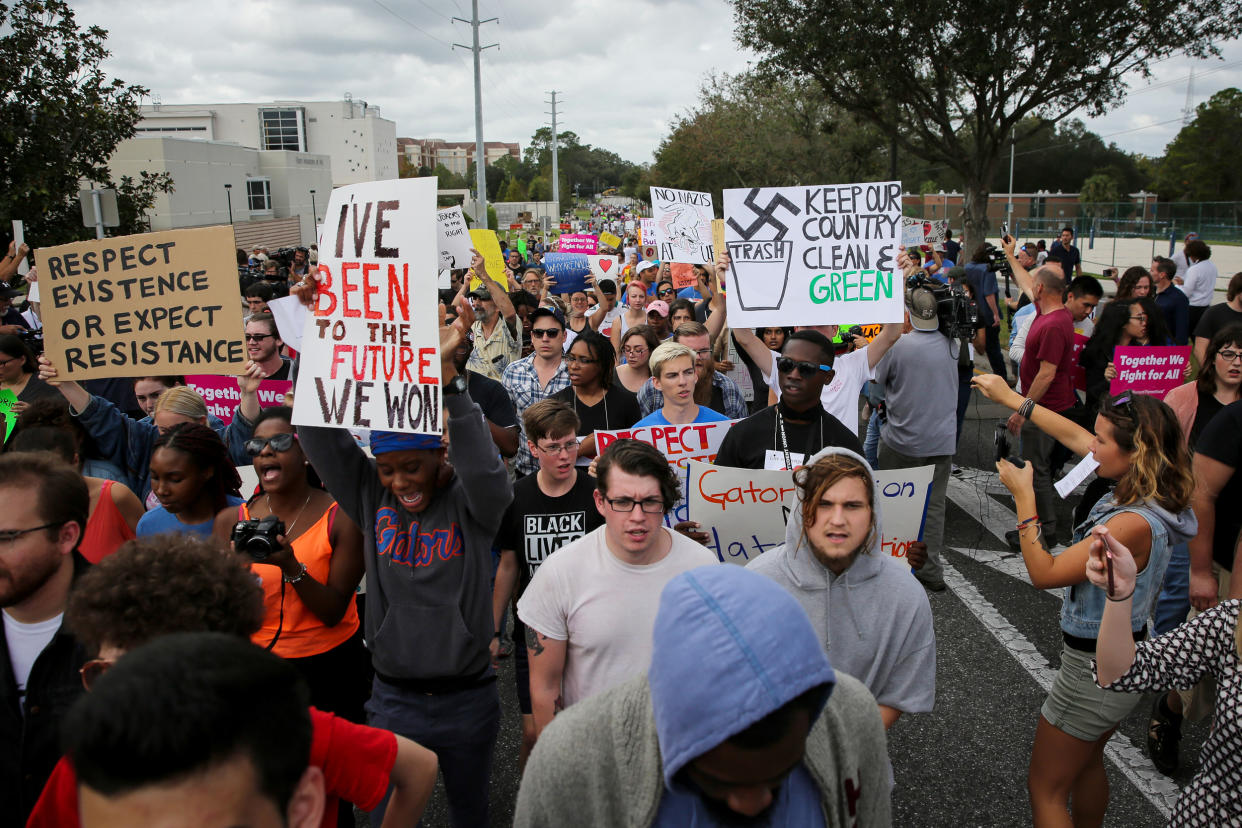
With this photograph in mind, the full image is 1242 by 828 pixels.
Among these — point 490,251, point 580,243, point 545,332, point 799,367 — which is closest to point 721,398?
point 545,332

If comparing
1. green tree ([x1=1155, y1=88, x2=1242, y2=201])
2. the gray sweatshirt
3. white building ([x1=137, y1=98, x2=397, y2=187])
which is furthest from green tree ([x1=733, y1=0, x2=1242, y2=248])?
white building ([x1=137, y1=98, x2=397, y2=187])

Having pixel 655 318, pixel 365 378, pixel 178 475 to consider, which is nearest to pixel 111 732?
pixel 365 378

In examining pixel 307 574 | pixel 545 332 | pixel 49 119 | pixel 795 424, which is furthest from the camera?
pixel 49 119

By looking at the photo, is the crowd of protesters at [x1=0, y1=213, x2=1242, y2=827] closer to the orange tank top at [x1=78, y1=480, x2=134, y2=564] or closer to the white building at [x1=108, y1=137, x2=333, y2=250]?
the orange tank top at [x1=78, y1=480, x2=134, y2=564]

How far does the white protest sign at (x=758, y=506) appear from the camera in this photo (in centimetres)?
391

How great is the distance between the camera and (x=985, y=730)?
4223mm

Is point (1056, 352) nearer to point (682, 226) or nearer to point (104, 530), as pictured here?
point (682, 226)

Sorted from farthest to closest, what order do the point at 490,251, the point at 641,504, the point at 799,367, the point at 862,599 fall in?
the point at 490,251, the point at 799,367, the point at 641,504, the point at 862,599

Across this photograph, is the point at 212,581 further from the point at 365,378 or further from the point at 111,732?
the point at 365,378

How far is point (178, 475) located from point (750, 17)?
70.8ft

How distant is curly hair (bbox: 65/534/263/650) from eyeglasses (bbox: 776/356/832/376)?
274 cm

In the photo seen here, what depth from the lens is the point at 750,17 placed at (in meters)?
21.8

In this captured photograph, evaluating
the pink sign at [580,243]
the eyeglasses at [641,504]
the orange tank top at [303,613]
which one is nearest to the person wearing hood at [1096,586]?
the eyeglasses at [641,504]

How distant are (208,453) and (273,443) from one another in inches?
9.6
